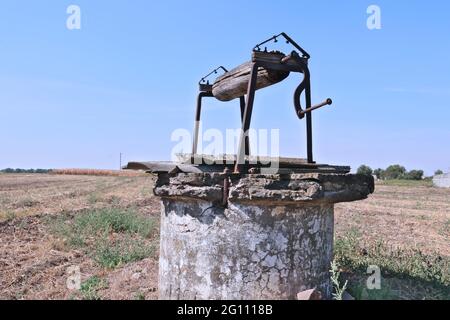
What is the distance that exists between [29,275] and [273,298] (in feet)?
13.2

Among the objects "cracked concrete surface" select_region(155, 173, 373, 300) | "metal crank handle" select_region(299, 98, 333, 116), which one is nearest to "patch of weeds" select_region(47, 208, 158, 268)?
"cracked concrete surface" select_region(155, 173, 373, 300)

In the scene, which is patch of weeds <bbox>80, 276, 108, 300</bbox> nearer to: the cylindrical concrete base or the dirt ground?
the cylindrical concrete base

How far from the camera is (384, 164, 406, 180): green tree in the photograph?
50266 mm

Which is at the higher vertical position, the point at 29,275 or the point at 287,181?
the point at 287,181

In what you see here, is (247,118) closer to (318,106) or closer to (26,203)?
(318,106)

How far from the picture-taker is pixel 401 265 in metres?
5.31

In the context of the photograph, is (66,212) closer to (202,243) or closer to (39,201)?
(39,201)

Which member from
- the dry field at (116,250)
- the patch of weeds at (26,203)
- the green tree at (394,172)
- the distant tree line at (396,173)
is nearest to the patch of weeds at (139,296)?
the dry field at (116,250)

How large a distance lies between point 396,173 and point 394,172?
428 mm

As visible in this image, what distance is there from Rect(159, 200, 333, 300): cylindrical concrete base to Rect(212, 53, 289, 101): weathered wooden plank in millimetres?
1206

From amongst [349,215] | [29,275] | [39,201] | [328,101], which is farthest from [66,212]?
[328,101]

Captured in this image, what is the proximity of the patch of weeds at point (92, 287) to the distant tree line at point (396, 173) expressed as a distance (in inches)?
1743

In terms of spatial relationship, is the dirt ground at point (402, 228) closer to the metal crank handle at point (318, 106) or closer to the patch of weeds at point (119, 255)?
the patch of weeds at point (119, 255)

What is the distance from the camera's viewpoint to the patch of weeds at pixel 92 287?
15.1 feet
